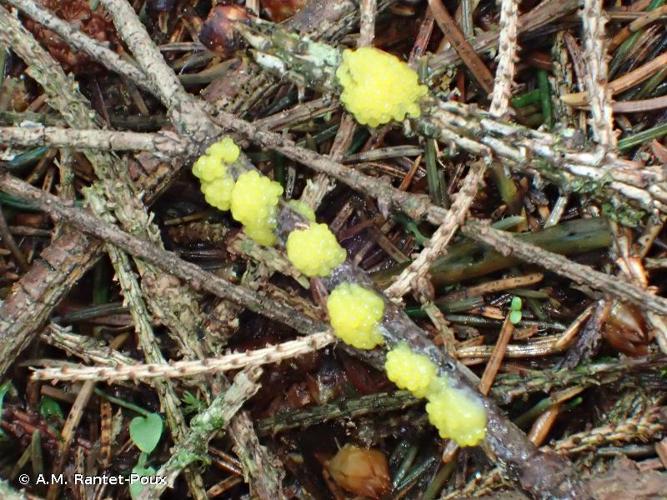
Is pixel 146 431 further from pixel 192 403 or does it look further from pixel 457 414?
pixel 457 414

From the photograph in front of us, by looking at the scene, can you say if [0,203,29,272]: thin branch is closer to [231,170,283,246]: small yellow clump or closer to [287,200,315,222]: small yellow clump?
[231,170,283,246]: small yellow clump

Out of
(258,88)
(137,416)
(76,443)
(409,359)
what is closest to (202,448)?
(137,416)

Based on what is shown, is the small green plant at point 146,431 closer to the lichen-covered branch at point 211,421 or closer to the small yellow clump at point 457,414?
Result: the lichen-covered branch at point 211,421

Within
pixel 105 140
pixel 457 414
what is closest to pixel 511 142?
pixel 457 414

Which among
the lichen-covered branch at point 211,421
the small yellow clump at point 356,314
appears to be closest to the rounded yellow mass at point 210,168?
the small yellow clump at point 356,314

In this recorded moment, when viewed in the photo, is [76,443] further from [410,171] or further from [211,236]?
[410,171]

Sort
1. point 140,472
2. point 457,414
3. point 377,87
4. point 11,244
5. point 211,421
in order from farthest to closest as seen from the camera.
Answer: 1. point 11,244
2. point 140,472
3. point 211,421
4. point 377,87
5. point 457,414

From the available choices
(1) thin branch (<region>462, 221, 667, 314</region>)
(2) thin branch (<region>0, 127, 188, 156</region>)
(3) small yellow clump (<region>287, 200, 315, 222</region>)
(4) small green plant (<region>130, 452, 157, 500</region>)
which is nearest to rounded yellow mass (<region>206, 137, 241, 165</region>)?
(2) thin branch (<region>0, 127, 188, 156</region>)
